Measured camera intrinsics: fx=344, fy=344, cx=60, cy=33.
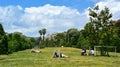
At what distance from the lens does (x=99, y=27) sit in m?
74.3

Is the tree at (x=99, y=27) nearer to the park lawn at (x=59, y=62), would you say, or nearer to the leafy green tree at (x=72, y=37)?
the park lawn at (x=59, y=62)

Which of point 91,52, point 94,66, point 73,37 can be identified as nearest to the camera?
point 94,66

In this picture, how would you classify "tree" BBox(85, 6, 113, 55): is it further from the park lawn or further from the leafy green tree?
the leafy green tree

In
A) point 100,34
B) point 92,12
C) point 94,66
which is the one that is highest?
point 92,12

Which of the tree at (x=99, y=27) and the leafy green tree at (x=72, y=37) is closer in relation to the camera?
the tree at (x=99, y=27)

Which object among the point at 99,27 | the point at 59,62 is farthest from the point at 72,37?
the point at 59,62

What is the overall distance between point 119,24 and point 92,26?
48.7 meters

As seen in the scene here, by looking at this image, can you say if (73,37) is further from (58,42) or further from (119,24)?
(119,24)

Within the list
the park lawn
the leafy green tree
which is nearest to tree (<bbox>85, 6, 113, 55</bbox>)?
the park lawn

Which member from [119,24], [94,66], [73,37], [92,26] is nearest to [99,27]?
[92,26]

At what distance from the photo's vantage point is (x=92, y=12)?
74625mm

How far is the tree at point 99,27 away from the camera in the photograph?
7319cm

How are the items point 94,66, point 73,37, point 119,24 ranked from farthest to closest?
point 73,37 → point 119,24 → point 94,66

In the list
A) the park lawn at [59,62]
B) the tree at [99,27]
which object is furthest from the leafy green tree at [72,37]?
the park lawn at [59,62]
